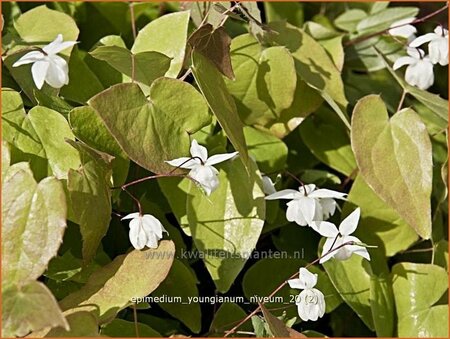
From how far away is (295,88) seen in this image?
3.47 ft

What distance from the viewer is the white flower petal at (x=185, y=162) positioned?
0.84 m

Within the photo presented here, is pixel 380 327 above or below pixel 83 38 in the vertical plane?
below

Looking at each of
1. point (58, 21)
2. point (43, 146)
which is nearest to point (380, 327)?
point (43, 146)

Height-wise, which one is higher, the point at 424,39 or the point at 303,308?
the point at 424,39

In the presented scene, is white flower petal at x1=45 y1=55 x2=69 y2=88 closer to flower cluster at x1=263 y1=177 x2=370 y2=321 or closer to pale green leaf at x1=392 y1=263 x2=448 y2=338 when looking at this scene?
flower cluster at x1=263 y1=177 x2=370 y2=321

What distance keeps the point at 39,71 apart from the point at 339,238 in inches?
16.2

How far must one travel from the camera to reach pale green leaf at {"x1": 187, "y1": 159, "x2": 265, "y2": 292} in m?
0.92

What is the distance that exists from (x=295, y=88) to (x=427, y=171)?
0.21 m

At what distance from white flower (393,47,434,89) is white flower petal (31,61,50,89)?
49cm

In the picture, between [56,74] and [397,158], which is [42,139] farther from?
[397,158]

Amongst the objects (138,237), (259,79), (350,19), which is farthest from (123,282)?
(350,19)

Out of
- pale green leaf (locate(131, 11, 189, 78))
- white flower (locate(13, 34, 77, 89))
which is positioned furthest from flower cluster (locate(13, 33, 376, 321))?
pale green leaf (locate(131, 11, 189, 78))

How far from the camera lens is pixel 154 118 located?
2.79ft

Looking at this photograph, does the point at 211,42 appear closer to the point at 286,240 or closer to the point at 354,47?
the point at 286,240
